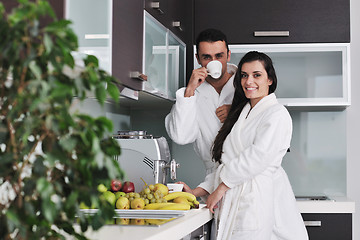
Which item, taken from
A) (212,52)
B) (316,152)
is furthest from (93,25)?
(316,152)

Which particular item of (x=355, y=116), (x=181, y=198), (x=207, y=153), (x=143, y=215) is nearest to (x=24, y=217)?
(x=143, y=215)

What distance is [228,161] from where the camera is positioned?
2506mm

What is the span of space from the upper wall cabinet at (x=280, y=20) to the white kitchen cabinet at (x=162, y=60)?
0.32m

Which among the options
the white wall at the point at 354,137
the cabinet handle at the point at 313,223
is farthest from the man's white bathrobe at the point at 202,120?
the white wall at the point at 354,137

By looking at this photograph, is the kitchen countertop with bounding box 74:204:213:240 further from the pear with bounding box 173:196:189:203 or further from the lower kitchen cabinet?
the lower kitchen cabinet

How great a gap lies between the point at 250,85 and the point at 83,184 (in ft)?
5.89

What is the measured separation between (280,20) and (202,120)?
868 millimetres

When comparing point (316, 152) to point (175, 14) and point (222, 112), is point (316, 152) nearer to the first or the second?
point (222, 112)

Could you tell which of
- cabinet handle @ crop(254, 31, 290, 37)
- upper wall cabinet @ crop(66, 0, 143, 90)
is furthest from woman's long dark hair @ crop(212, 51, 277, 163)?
cabinet handle @ crop(254, 31, 290, 37)

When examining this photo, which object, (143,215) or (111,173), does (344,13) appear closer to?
(143,215)

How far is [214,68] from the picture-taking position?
2.80 metres

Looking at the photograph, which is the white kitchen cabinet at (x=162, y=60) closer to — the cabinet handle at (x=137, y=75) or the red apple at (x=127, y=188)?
the cabinet handle at (x=137, y=75)

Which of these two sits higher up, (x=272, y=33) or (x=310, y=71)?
(x=272, y=33)

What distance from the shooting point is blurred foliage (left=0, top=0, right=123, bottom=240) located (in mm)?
800
